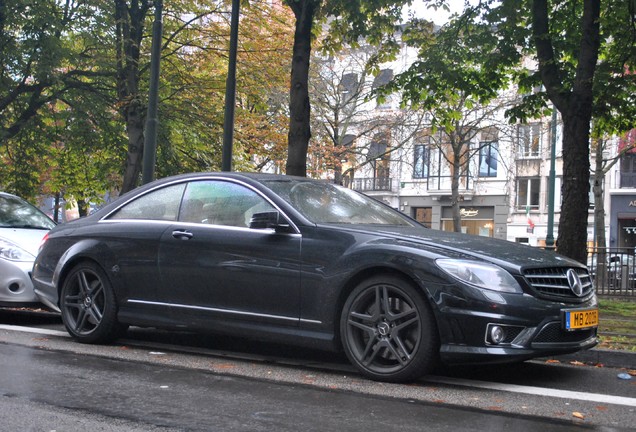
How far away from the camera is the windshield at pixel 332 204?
21.7ft

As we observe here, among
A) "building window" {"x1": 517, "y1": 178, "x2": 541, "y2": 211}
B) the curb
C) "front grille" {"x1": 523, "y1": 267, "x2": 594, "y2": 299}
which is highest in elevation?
"building window" {"x1": 517, "y1": 178, "x2": 541, "y2": 211}

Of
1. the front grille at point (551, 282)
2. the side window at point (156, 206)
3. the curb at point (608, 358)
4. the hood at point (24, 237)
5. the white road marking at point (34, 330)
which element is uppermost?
the side window at point (156, 206)

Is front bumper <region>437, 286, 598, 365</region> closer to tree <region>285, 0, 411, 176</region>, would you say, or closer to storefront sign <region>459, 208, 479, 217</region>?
tree <region>285, 0, 411, 176</region>

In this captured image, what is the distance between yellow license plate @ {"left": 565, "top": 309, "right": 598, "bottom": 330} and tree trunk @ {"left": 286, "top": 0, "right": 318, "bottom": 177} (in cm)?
812

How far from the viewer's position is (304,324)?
624cm

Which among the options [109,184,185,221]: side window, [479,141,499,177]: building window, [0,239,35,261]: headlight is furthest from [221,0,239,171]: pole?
[479,141,499,177]: building window

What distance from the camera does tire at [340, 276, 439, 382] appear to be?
565 cm

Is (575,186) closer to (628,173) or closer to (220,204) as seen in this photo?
(220,204)

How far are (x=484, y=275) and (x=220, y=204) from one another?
247 centimetres

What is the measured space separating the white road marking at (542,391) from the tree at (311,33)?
7975 millimetres

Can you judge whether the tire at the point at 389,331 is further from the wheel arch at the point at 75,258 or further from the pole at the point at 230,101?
the pole at the point at 230,101

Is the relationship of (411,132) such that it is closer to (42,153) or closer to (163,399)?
(42,153)

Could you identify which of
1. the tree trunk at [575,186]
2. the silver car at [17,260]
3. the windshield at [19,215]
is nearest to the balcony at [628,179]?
the tree trunk at [575,186]

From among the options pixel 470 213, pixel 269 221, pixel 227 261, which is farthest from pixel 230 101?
pixel 470 213
